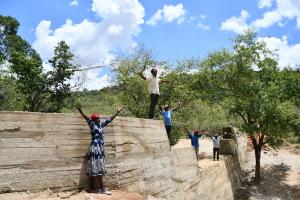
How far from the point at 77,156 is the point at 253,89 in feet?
52.5

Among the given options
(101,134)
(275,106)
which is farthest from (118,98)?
(101,134)

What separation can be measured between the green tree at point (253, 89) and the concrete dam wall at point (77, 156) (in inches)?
388

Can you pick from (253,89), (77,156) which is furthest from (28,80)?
(77,156)

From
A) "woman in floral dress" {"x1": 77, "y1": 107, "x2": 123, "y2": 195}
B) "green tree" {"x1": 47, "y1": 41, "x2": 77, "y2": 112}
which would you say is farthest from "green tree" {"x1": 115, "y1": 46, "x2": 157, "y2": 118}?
"woman in floral dress" {"x1": 77, "y1": 107, "x2": 123, "y2": 195}

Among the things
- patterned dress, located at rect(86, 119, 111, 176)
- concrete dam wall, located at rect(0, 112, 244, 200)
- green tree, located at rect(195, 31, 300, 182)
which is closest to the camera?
concrete dam wall, located at rect(0, 112, 244, 200)

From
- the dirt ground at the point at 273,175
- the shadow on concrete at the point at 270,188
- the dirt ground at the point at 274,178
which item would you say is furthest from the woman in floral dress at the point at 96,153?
the dirt ground at the point at 274,178

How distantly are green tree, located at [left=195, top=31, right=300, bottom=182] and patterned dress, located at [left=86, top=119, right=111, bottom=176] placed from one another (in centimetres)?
1495

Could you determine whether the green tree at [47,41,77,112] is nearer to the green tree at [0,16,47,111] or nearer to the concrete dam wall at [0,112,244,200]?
the green tree at [0,16,47,111]

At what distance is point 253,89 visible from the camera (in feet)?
76.5

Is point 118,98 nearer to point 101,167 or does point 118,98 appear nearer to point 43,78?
point 43,78

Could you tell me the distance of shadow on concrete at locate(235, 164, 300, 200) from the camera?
908 inches

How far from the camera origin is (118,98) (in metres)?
25.4

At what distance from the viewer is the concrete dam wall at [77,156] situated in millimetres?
7973

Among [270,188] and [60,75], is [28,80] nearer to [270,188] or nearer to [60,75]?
[60,75]
